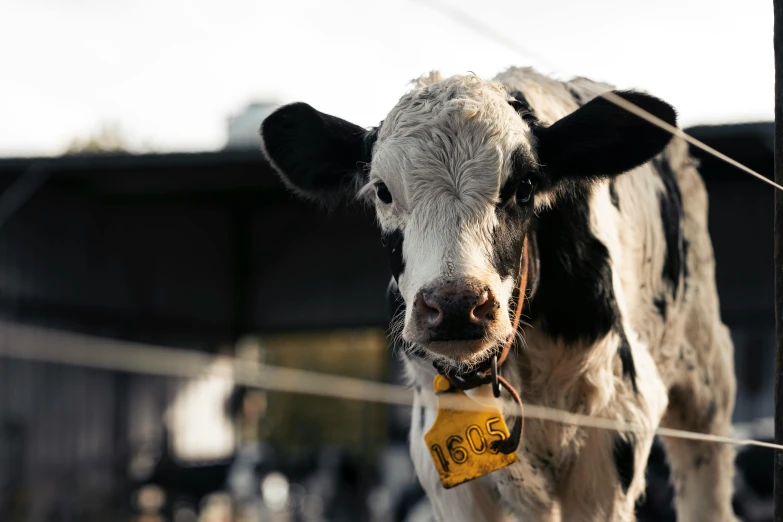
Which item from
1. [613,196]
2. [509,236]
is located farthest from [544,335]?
[613,196]

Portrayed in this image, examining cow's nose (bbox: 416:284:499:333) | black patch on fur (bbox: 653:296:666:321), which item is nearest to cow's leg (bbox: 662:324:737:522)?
black patch on fur (bbox: 653:296:666:321)

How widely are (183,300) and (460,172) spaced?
51.6 ft

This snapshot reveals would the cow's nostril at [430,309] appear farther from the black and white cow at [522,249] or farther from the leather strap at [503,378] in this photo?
the leather strap at [503,378]

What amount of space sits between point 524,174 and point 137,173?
12.0 meters

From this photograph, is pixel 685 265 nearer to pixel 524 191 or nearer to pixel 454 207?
pixel 524 191

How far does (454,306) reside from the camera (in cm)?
244

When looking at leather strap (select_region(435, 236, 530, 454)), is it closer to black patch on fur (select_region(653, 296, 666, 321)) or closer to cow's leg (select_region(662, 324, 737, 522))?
black patch on fur (select_region(653, 296, 666, 321))

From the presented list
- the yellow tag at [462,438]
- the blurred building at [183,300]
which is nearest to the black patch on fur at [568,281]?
the yellow tag at [462,438]

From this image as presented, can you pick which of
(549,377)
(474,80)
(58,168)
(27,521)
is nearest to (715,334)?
(549,377)

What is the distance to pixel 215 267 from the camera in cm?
1852

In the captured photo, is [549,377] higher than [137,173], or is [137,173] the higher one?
[137,173]

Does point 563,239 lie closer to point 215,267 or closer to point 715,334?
point 715,334

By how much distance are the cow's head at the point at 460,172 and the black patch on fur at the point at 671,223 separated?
107 cm

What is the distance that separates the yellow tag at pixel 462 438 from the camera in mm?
3004
